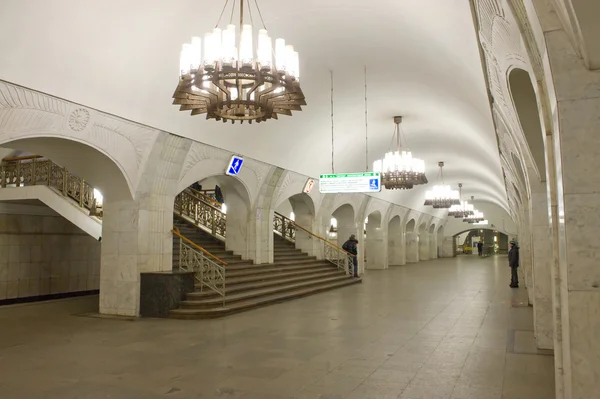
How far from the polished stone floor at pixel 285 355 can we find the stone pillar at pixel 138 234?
61 cm

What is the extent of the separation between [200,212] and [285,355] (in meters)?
8.88

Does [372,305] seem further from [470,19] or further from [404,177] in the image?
[470,19]

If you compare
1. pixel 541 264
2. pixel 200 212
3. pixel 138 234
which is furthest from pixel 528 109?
pixel 200 212

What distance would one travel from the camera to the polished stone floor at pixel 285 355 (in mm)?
4488

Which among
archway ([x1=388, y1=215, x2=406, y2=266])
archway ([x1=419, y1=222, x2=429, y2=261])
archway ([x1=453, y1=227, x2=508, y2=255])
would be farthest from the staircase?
archway ([x1=453, y1=227, x2=508, y2=255])

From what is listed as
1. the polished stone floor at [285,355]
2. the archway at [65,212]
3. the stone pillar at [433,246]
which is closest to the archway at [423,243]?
the stone pillar at [433,246]

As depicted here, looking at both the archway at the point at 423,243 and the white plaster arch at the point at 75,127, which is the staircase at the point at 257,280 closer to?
the white plaster arch at the point at 75,127

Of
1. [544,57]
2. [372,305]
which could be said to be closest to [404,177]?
[372,305]

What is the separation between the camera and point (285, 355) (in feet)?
19.0

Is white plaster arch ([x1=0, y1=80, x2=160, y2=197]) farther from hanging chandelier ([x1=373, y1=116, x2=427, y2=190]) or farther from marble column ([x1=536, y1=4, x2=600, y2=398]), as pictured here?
marble column ([x1=536, y1=4, x2=600, y2=398])

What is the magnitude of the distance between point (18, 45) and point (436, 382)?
624 cm

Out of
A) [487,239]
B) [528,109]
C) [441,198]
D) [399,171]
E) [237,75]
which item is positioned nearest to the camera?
[237,75]

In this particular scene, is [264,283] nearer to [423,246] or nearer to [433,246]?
[423,246]

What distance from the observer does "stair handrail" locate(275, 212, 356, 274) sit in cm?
1571
